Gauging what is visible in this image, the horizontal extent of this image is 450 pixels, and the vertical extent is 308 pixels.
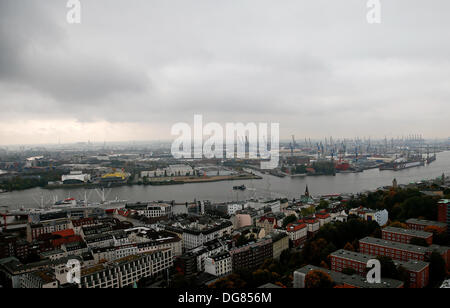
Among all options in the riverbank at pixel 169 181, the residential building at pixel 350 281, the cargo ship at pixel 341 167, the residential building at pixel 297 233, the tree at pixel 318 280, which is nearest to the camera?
the residential building at pixel 350 281

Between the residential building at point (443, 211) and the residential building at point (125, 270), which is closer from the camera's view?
the residential building at point (125, 270)

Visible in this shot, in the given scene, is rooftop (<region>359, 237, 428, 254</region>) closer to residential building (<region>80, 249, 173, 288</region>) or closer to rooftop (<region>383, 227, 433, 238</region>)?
rooftop (<region>383, 227, 433, 238</region>)

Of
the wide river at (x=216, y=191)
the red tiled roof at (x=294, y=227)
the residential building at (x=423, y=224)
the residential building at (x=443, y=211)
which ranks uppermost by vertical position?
the residential building at (x=443, y=211)

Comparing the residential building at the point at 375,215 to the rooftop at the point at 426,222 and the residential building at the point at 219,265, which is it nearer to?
the rooftop at the point at 426,222

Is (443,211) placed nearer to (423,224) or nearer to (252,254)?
(423,224)

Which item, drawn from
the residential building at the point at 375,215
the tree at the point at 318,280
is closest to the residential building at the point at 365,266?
the tree at the point at 318,280

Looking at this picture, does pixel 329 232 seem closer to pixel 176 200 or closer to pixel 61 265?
pixel 61 265

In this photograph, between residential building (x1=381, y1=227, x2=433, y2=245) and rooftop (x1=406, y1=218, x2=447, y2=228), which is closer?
residential building (x1=381, y1=227, x2=433, y2=245)

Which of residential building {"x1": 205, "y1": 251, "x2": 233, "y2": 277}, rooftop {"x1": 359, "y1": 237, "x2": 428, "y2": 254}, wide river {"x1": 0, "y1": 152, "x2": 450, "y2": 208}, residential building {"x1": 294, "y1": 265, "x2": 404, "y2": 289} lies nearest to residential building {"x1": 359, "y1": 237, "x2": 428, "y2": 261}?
rooftop {"x1": 359, "y1": 237, "x2": 428, "y2": 254}

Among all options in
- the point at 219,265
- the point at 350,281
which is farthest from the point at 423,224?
the point at 219,265
